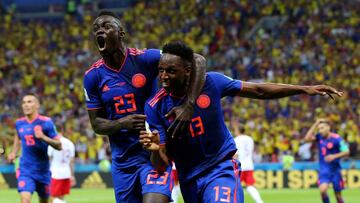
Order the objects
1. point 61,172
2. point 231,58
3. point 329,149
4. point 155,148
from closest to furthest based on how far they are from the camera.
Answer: point 155,148
point 61,172
point 329,149
point 231,58

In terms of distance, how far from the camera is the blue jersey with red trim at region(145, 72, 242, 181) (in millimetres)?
7750

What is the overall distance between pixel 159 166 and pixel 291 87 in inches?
59.0

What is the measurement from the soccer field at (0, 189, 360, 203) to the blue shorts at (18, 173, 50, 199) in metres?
8.03

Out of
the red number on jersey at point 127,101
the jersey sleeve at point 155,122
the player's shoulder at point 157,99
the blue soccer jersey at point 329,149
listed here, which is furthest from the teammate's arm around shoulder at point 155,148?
the blue soccer jersey at point 329,149

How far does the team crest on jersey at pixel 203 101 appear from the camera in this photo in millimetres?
7734

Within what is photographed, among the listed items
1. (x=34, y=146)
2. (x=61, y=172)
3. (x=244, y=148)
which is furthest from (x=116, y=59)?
(x=244, y=148)

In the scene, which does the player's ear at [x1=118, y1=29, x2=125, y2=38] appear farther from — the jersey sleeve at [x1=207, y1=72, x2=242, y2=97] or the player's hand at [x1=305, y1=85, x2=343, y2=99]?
the player's hand at [x1=305, y1=85, x2=343, y2=99]

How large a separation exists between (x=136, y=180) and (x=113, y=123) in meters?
0.71

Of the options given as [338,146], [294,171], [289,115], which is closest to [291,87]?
[338,146]

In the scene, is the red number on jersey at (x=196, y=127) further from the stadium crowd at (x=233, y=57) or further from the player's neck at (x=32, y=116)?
the stadium crowd at (x=233, y=57)

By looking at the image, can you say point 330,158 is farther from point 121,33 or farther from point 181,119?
point 181,119

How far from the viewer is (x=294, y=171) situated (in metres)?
28.2

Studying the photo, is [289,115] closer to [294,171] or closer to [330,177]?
[294,171]

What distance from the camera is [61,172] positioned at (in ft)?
58.7
